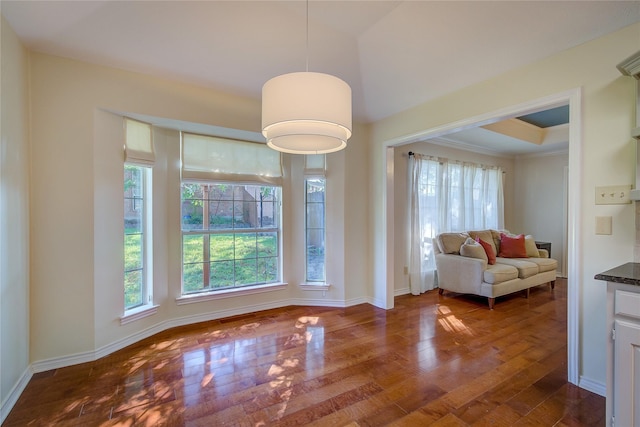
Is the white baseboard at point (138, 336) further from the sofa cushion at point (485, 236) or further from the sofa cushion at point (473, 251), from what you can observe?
the sofa cushion at point (485, 236)

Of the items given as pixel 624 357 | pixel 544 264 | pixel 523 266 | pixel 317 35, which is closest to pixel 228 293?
pixel 317 35

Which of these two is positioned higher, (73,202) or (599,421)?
(73,202)

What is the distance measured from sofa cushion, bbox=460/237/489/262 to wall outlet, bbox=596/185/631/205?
2102 mm

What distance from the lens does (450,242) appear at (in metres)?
4.34

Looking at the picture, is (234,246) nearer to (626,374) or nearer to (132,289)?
(132,289)

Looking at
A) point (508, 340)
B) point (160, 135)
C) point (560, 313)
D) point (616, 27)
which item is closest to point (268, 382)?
point (508, 340)

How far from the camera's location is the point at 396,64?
271 centimetres

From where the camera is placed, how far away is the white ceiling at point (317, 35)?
192cm

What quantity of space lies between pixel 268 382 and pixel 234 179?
7.14ft

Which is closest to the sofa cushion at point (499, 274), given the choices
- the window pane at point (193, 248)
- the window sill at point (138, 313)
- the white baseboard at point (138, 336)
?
the white baseboard at point (138, 336)

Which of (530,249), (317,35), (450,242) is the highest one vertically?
(317,35)

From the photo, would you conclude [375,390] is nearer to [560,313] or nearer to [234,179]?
[234,179]

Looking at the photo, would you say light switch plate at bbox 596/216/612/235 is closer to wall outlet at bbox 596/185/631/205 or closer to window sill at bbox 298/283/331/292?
wall outlet at bbox 596/185/631/205

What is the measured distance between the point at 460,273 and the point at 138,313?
402 cm
